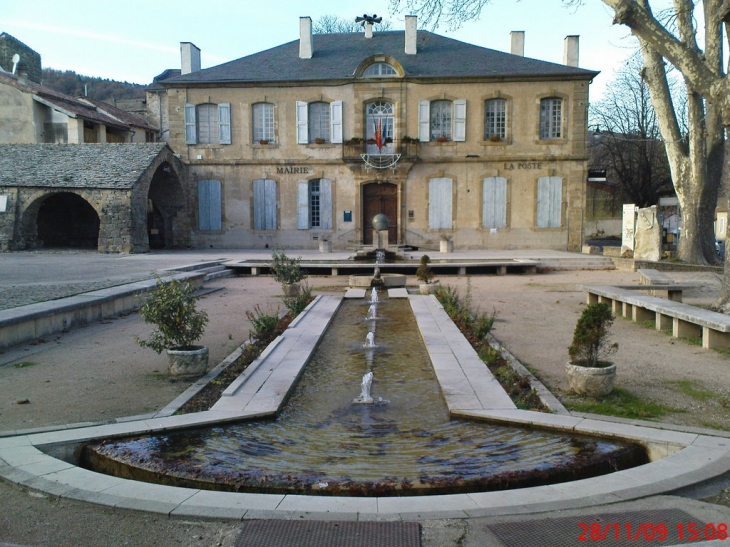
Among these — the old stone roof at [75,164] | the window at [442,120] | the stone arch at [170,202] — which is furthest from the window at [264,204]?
the window at [442,120]

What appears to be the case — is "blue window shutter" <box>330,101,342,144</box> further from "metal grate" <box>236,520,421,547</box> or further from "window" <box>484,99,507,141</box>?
"metal grate" <box>236,520,421,547</box>

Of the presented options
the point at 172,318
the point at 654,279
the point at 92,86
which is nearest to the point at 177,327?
the point at 172,318

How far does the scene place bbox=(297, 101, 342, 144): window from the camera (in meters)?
25.2

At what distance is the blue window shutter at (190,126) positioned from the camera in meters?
25.6

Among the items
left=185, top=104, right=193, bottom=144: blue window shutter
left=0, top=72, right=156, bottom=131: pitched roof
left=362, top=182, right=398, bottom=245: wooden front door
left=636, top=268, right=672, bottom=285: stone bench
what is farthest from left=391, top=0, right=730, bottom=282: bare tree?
left=0, top=72, right=156, bottom=131: pitched roof

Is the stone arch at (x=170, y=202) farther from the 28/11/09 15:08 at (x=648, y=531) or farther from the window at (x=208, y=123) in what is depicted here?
the 28/11/09 15:08 at (x=648, y=531)

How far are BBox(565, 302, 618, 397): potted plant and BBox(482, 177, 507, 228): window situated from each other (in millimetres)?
19682

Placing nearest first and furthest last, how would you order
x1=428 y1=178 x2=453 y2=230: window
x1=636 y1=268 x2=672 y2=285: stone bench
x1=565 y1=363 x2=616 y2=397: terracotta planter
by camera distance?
x1=565 y1=363 x2=616 y2=397: terracotta planter → x1=636 y1=268 x2=672 y2=285: stone bench → x1=428 y1=178 x2=453 y2=230: window

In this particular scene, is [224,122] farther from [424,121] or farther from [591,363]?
[591,363]

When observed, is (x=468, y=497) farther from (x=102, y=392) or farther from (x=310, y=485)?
(x=102, y=392)

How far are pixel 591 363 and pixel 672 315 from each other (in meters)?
3.54

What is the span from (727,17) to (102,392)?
9.50 m

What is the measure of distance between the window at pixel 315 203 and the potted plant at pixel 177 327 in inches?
750

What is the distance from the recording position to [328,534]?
317cm
